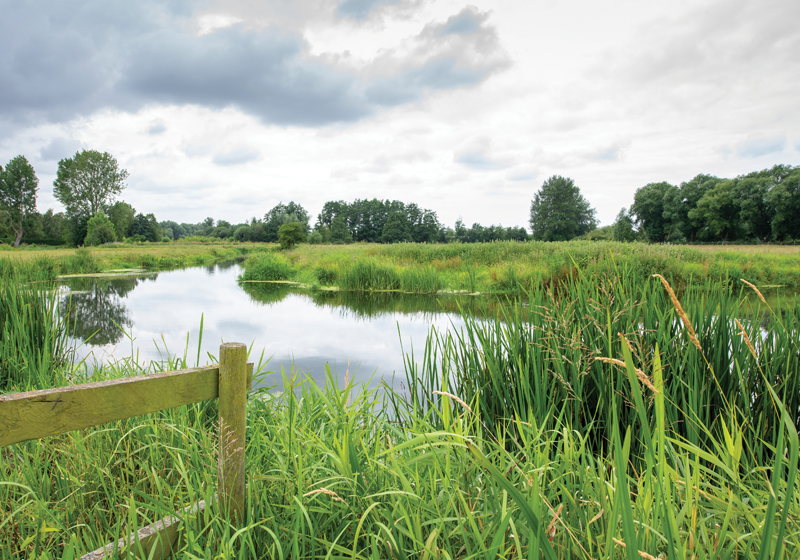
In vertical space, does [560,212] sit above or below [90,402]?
above

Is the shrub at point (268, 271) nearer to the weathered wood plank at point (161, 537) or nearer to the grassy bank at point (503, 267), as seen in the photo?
the grassy bank at point (503, 267)

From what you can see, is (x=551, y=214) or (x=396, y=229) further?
(x=396, y=229)

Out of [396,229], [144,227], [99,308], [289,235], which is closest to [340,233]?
[396,229]

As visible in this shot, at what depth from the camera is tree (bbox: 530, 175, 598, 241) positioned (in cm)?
5347

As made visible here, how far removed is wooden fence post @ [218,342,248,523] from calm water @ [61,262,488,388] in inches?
80.7

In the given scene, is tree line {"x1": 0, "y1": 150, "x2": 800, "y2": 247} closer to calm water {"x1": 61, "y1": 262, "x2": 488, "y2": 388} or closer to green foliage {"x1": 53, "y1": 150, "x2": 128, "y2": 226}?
green foliage {"x1": 53, "y1": 150, "x2": 128, "y2": 226}

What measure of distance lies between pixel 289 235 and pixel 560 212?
Answer: 121 ft

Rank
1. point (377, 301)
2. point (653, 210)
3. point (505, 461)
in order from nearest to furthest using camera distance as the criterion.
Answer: point (505, 461) < point (377, 301) < point (653, 210)

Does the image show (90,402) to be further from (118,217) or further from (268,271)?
(118,217)

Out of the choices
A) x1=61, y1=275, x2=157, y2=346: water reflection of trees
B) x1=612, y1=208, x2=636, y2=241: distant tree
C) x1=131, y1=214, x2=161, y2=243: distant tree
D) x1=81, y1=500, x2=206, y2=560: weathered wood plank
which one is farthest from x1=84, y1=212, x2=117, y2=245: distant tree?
x1=612, y1=208, x2=636, y2=241: distant tree

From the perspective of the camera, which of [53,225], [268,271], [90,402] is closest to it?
[90,402]

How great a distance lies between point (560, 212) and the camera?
5388 cm

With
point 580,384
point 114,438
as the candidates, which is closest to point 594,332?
point 580,384

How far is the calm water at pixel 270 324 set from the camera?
19.2 feet
